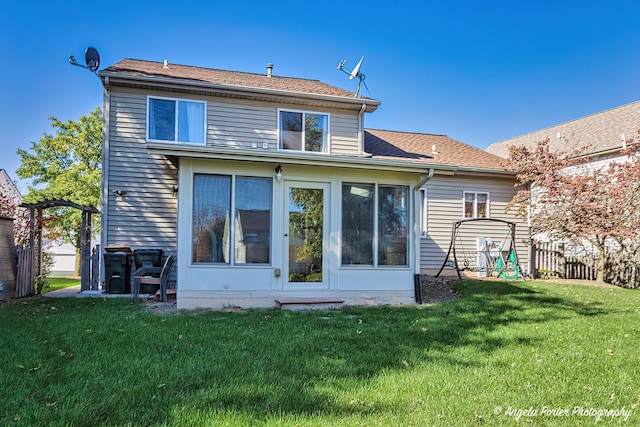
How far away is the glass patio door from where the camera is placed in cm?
686

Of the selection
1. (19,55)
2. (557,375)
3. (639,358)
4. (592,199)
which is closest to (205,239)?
(557,375)

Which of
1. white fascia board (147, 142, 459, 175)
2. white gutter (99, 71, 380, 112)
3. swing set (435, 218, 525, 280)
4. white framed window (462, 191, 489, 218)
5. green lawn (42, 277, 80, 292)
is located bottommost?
green lawn (42, 277, 80, 292)

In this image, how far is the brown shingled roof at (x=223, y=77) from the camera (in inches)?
392

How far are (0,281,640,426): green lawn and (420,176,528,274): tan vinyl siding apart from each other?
657 centimetres

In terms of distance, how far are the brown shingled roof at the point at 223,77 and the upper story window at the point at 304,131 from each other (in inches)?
24.1

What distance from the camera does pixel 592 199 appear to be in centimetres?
1049

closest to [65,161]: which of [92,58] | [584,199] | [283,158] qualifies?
[92,58]

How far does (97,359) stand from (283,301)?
10.4 feet

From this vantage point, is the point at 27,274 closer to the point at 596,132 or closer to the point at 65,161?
the point at 65,161

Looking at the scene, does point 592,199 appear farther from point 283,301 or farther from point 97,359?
point 97,359

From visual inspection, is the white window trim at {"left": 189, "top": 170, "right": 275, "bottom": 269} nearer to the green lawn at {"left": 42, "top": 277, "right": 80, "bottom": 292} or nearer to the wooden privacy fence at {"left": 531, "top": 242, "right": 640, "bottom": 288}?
the green lawn at {"left": 42, "top": 277, "right": 80, "bottom": 292}

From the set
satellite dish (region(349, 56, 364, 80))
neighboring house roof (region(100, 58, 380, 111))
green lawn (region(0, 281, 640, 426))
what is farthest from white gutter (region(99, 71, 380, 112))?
green lawn (region(0, 281, 640, 426))

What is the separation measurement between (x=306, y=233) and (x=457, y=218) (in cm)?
716

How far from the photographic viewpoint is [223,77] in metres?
11.0
